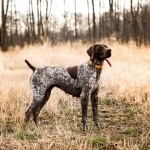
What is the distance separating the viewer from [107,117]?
258 inches

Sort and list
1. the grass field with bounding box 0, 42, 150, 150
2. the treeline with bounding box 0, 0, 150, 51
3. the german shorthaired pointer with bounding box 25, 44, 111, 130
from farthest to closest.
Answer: the treeline with bounding box 0, 0, 150, 51
the german shorthaired pointer with bounding box 25, 44, 111, 130
the grass field with bounding box 0, 42, 150, 150

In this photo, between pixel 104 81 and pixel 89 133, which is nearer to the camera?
pixel 89 133

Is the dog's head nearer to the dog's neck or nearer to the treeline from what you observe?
the dog's neck

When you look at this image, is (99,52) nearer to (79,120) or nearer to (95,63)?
(95,63)

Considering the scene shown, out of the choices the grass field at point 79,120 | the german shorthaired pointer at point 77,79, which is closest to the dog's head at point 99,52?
the german shorthaired pointer at point 77,79

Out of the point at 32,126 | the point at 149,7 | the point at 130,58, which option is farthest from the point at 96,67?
the point at 149,7

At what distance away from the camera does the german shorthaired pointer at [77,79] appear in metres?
5.39

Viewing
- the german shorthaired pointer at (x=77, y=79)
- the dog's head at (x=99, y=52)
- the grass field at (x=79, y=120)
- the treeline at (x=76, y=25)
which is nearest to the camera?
the grass field at (x=79, y=120)

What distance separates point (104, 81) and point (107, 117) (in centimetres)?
347

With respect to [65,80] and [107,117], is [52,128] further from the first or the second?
[107,117]

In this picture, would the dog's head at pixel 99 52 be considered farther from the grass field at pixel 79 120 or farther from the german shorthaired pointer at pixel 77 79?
the grass field at pixel 79 120

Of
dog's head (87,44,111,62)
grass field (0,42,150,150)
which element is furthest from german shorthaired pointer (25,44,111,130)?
grass field (0,42,150,150)

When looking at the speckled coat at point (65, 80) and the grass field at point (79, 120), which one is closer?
the grass field at point (79, 120)

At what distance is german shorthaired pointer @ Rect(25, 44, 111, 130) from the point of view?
539 cm
